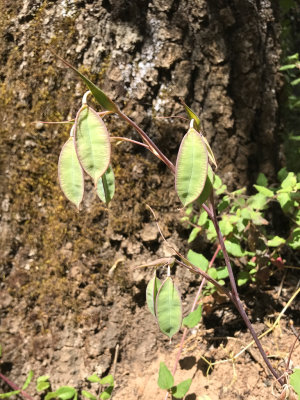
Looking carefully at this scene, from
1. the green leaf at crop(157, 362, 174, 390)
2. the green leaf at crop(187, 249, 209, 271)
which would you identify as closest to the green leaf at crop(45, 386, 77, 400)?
the green leaf at crop(157, 362, 174, 390)

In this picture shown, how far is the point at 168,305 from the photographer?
1.05 metres

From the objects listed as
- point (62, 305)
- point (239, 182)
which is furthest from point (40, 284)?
point (239, 182)

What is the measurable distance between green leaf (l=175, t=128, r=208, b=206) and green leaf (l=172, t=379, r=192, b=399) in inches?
32.5

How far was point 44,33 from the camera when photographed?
1.81 metres

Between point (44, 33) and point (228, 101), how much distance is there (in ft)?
2.73

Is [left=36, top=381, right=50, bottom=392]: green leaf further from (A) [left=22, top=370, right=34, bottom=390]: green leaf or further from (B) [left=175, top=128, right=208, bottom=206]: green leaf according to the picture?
(B) [left=175, top=128, right=208, bottom=206]: green leaf

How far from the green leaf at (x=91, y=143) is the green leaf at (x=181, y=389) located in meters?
0.90

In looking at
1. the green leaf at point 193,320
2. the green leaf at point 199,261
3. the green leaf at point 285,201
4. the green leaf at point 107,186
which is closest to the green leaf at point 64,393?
the green leaf at point 193,320

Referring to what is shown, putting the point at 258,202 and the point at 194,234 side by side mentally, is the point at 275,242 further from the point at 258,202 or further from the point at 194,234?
the point at 194,234

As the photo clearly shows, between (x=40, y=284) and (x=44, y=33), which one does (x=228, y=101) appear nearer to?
(x=44, y=33)

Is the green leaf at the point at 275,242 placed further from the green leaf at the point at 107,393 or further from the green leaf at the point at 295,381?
the green leaf at the point at 107,393

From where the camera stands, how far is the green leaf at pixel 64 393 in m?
1.60

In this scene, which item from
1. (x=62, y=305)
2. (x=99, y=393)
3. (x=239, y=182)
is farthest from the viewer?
(x=239, y=182)

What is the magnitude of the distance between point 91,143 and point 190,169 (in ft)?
0.68
